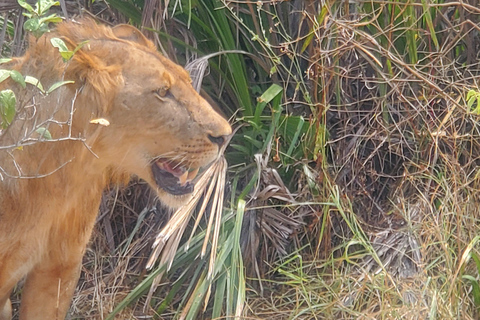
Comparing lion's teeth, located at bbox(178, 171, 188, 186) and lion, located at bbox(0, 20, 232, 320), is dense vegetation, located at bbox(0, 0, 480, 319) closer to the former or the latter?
lion's teeth, located at bbox(178, 171, 188, 186)

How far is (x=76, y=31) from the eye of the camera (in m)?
3.07

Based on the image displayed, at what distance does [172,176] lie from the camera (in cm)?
323

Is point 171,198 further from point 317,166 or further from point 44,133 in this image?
point 317,166

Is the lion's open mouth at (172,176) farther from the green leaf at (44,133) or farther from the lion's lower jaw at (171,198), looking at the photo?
the green leaf at (44,133)

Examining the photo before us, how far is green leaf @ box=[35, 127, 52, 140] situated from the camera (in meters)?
2.64

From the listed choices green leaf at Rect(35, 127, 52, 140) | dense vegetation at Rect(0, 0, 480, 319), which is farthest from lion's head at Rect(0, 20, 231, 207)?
dense vegetation at Rect(0, 0, 480, 319)

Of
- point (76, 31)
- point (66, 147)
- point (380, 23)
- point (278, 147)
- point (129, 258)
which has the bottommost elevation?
point (129, 258)

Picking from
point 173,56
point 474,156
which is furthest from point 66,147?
point 474,156

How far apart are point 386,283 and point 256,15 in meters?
1.45

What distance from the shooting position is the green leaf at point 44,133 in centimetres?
264

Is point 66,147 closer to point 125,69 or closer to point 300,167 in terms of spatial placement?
point 125,69

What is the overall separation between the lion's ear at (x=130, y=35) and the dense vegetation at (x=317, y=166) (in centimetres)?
59

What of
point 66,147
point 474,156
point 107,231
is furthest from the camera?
point 107,231

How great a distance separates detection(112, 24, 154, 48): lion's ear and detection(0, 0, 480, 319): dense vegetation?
59cm
